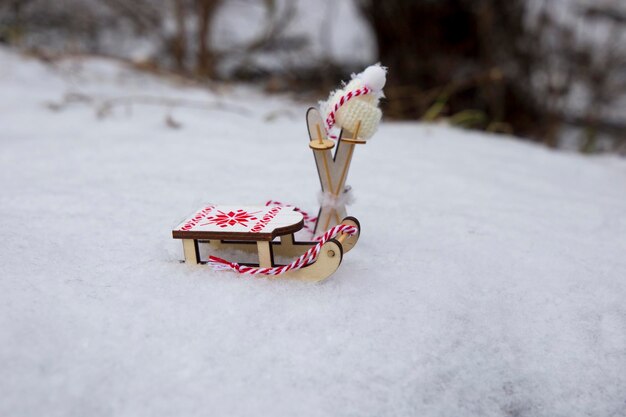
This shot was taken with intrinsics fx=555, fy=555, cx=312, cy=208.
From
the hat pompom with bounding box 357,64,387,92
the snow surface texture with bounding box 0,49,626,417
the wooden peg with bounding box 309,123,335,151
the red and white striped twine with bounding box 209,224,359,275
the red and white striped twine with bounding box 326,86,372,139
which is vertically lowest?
the snow surface texture with bounding box 0,49,626,417

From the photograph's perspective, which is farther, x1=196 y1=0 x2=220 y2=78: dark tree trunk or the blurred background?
x1=196 y1=0 x2=220 y2=78: dark tree trunk

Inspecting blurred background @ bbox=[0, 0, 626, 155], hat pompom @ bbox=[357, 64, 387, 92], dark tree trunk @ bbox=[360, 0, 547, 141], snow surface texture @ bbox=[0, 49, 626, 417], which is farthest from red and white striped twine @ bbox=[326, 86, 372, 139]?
dark tree trunk @ bbox=[360, 0, 547, 141]

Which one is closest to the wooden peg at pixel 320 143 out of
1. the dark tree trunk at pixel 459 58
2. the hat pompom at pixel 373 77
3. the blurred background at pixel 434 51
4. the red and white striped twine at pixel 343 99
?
the red and white striped twine at pixel 343 99

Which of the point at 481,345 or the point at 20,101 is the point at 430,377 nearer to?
the point at 481,345

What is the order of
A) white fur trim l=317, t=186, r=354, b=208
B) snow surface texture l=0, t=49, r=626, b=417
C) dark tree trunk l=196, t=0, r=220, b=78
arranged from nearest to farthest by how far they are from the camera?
1. snow surface texture l=0, t=49, r=626, b=417
2. white fur trim l=317, t=186, r=354, b=208
3. dark tree trunk l=196, t=0, r=220, b=78

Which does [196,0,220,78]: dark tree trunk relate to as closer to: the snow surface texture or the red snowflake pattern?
the snow surface texture

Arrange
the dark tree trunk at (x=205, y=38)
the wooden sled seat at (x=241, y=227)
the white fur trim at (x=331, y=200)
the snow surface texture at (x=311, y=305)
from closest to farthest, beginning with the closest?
the snow surface texture at (x=311, y=305), the wooden sled seat at (x=241, y=227), the white fur trim at (x=331, y=200), the dark tree trunk at (x=205, y=38)

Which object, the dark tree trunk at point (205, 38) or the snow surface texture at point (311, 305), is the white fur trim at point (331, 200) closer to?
the snow surface texture at point (311, 305)
